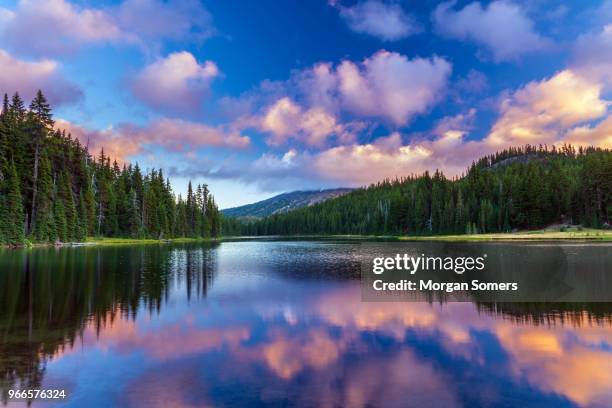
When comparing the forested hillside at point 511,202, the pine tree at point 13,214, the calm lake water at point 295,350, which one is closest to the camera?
the calm lake water at point 295,350

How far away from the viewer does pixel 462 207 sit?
153375 millimetres

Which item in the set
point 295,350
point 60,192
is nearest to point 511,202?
point 60,192

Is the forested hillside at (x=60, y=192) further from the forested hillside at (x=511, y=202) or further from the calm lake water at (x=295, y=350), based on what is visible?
the forested hillside at (x=511, y=202)

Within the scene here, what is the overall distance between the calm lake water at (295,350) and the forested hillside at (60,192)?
58.5 m

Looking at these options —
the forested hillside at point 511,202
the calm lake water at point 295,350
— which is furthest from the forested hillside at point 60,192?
the forested hillside at point 511,202

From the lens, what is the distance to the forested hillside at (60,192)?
3130 inches

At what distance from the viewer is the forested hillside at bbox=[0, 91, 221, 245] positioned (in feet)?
261

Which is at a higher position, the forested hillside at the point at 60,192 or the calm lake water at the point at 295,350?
the forested hillside at the point at 60,192

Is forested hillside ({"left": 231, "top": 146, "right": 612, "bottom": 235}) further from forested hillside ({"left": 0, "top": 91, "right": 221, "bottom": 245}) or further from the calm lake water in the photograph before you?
the calm lake water

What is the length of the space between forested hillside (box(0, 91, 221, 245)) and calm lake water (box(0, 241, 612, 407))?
192ft

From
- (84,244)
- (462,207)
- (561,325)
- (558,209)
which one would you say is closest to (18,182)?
(84,244)

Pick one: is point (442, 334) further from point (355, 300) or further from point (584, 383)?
point (355, 300)

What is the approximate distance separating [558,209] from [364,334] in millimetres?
141936

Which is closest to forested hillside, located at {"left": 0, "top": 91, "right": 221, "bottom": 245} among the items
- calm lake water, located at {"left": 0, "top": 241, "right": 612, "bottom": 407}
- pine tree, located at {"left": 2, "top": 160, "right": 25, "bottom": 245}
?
pine tree, located at {"left": 2, "top": 160, "right": 25, "bottom": 245}
